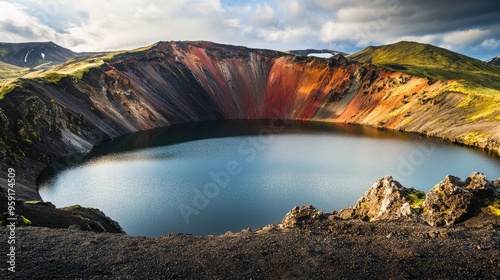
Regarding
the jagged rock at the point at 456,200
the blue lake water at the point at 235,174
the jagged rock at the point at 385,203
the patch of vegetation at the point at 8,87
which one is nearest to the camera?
the jagged rock at the point at 456,200

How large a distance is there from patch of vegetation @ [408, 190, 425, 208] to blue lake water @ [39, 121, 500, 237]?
1253 cm

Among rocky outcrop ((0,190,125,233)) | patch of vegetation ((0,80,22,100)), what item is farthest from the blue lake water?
patch of vegetation ((0,80,22,100))

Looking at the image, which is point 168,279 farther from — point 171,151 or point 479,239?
point 171,151

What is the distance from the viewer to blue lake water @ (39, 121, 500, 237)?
137 feet

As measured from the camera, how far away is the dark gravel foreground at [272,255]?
18.1 m

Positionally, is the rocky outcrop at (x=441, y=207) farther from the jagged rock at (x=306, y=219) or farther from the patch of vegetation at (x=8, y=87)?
the patch of vegetation at (x=8, y=87)

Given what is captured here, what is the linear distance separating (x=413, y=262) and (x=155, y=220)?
1116 inches

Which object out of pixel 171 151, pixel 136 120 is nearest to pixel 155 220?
pixel 171 151

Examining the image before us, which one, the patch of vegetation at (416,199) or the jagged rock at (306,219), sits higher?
the patch of vegetation at (416,199)

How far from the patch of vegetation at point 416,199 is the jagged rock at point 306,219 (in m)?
8.98

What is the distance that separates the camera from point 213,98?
144m

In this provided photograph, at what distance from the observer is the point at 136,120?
111 metres

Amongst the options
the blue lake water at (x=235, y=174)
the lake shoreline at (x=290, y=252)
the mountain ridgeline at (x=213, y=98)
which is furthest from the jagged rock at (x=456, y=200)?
the mountain ridgeline at (x=213, y=98)

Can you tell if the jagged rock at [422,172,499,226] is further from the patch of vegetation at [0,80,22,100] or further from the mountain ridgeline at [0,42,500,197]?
the patch of vegetation at [0,80,22,100]
